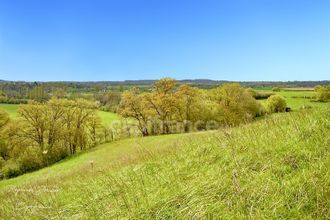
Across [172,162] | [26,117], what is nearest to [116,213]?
[172,162]

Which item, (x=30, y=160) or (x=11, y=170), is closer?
(x=11, y=170)

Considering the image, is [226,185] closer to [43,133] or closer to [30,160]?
[30,160]

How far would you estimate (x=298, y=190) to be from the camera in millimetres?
4301

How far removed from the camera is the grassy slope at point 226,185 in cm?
420

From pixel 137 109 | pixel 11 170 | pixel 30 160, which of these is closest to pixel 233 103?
pixel 137 109

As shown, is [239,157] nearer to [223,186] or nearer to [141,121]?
[223,186]

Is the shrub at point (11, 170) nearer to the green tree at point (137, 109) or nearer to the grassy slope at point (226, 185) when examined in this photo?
the green tree at point (137, 109)

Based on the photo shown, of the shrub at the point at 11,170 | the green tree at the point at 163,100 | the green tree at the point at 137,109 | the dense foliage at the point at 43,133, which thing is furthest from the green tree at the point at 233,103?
the shrub at the point at 11,170

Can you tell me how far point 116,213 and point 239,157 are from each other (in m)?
2.37

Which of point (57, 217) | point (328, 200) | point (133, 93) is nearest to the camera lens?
point (328, 200)

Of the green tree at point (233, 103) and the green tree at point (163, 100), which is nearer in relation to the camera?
the green tree at point (233, 103)

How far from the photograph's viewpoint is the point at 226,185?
4867mm

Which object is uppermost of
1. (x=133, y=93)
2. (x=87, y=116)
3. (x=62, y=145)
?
(x=133, y=93)

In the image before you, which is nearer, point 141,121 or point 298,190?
point 298,190
